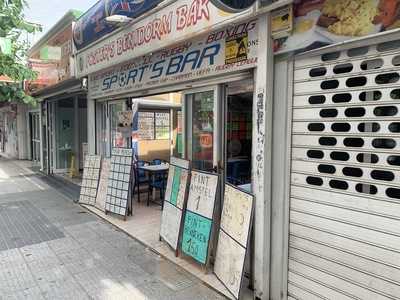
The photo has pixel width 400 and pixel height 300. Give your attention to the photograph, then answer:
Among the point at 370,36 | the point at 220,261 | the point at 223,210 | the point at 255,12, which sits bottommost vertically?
the point at 220,261

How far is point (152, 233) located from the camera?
4559 mm

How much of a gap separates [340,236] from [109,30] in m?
4.90

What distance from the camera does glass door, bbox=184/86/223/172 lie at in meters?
3.60

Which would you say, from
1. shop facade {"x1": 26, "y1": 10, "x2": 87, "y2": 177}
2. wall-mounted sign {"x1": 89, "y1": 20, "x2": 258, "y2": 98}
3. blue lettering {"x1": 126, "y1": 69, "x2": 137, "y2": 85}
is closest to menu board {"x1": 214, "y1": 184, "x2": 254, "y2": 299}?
wall-mounted sign {"x1": 89, "y1": 20, "x2": 258, "y2": 98}

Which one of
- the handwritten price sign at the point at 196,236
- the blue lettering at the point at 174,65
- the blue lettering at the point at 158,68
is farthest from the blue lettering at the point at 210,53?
the handwritten price sign at the point at 196,236

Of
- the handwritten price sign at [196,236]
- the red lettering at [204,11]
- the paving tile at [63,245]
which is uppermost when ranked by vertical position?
the red lettering at [204,11]

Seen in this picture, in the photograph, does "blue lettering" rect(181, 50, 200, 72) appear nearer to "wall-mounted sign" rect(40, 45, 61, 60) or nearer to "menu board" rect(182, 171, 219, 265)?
"menu board" rect(182, 171, 219, 265)

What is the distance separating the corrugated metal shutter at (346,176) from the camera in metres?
2.14

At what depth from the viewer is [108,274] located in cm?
338

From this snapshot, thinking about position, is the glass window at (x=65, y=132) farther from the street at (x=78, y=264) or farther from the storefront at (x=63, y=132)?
the street at (x=78, y=264)

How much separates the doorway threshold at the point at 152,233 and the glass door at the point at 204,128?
3.69ft

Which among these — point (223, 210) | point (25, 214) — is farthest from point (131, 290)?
point (25, 214)

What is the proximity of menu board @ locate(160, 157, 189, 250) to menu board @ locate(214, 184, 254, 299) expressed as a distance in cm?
65

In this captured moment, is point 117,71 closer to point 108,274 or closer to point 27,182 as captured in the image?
point 108,274
